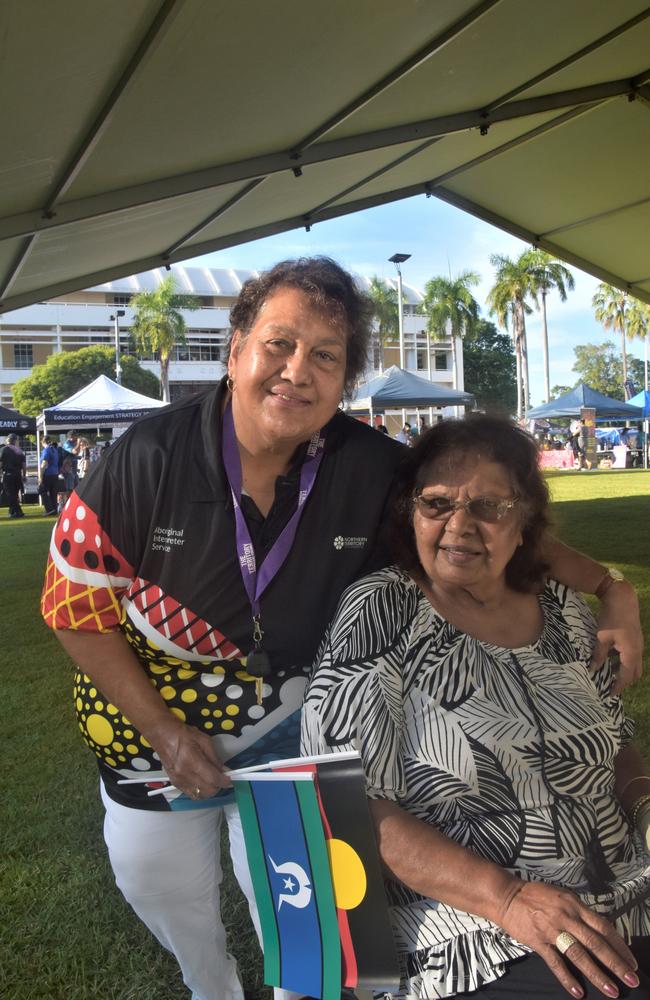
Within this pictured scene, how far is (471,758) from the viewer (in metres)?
1.71

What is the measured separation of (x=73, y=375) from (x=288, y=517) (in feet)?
209

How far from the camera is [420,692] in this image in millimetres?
1781

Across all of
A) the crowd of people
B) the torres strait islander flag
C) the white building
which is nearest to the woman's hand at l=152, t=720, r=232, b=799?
the crowd of people

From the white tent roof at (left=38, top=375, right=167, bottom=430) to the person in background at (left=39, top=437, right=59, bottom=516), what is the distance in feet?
6.79

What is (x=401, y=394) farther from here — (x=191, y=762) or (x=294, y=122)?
(x=191, y=762)

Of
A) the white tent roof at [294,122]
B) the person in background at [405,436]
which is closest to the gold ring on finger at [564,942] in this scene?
the person in background at [405,436]

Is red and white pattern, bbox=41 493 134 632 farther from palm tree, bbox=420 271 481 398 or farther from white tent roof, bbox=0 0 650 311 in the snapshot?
palm tree, bbox=420 271 481 398

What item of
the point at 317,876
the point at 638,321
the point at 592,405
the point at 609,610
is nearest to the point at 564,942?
the point at 317,876

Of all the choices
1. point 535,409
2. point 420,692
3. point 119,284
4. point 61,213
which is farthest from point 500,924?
point 119,284

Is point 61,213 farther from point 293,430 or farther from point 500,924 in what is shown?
point 500,924

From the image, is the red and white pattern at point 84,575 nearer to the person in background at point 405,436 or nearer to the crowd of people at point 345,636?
the crowd of people at point 345,636

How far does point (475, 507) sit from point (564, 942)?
3.11 ft

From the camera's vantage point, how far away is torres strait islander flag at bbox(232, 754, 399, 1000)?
5.46 feet

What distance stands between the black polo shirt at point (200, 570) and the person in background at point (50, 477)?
19711 mm
